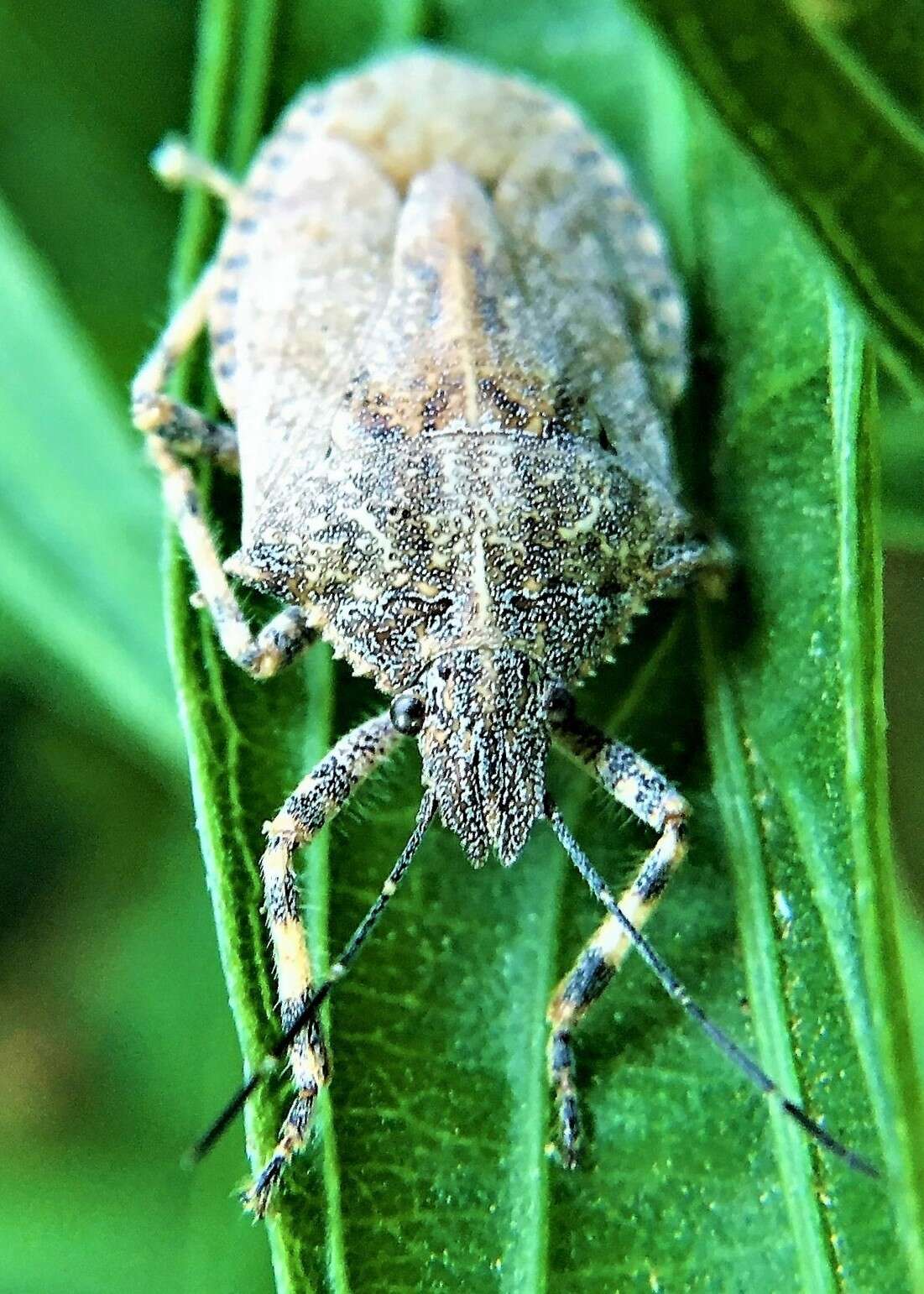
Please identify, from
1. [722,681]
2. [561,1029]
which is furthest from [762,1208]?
[722,681]

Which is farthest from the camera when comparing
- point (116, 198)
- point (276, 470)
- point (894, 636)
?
point (116, 198)

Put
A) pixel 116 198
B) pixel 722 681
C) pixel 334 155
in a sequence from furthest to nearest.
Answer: pixel 116 198 < pixel 334 155 < pixel 722 681

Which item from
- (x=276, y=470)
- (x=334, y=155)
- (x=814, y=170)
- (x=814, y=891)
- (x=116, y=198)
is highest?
(x=116, y=198)

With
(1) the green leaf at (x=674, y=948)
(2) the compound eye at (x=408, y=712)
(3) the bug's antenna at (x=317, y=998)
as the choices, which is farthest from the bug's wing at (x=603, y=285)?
(3) the bug's antenna at (x=317, y=998)

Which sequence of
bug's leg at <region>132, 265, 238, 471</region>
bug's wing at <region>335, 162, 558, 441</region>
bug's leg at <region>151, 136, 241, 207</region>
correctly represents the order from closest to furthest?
bug's wing at <region>335, 162, 558, 441</region>
bug's leg at <region>132, 265, 238, 471</region>
bug's leg at <region>151, 136, 241, 207</region>

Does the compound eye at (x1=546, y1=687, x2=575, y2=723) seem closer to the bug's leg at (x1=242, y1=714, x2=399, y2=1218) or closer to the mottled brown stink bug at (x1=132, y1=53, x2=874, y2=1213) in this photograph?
the mottled brown stink bug at (x1=132, y1=53, x2=874, y2=1213)

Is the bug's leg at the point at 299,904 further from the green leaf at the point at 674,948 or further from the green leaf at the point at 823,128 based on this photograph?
the green leaf at the point at 823,128

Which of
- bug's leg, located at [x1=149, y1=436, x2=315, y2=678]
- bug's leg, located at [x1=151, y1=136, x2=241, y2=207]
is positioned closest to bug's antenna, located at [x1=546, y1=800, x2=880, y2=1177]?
bug's leg, located at [x1=149, y1=436, x2=315, y2=678]

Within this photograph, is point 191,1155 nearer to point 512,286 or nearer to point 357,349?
point 357,349

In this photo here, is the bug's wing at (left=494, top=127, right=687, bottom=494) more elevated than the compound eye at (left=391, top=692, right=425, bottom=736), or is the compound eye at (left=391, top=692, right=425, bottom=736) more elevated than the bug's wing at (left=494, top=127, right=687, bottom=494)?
the bug's wing at (left=494, top=127, right=687, bottom=494)
